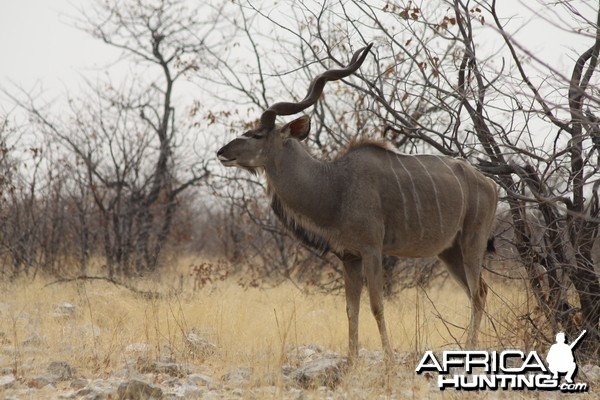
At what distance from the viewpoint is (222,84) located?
32.9 feet

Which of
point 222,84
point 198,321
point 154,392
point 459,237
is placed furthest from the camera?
point 222,84

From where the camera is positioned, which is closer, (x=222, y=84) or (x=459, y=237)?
(x=459, y=237)

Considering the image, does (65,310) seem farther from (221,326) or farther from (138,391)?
(138,391)

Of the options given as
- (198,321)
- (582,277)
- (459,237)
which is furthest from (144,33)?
(582,277)

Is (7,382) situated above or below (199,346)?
below

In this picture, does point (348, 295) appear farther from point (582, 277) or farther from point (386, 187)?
point (582, 277)

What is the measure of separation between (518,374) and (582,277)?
3.59 ft

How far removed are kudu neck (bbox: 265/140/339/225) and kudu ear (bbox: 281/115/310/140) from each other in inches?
2.8

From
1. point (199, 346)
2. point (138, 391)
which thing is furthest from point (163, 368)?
point (138, 391)

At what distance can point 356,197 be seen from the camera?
512 cm

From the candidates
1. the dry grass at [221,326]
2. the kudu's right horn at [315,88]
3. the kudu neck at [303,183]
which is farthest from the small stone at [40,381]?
the kudu's right horn at [315,88]

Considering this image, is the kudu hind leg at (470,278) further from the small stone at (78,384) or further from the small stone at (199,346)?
the small stone at (78,384)

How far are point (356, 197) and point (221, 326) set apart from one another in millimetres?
1631

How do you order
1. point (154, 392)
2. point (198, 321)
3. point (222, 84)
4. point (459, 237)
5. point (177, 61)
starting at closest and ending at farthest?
point (154, 392) < point (459, 237) < point (198, 321) < point (222, 84) < point (177, 61)
